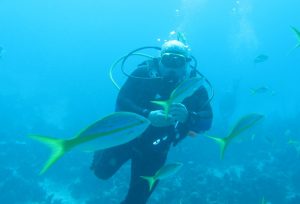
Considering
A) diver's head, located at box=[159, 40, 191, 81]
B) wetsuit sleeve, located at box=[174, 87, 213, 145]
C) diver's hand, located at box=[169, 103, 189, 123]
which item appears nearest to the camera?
diver's hand, located at box=[169, 103, 189, 123]

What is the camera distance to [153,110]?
203 inches

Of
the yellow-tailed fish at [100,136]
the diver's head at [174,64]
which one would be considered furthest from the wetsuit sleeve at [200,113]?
the yellow-tailed fish at [100,136]

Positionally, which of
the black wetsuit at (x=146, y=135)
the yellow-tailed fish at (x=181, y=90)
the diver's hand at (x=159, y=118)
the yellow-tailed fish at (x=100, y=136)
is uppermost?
the yellow-tailed fish at (x=100, y=136)

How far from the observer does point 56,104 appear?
30.9 meters

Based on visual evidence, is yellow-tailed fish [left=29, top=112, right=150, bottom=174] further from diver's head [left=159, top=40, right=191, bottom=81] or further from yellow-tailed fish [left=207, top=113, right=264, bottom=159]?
diver's head [left=159, top=40, right=191, bottom=81]

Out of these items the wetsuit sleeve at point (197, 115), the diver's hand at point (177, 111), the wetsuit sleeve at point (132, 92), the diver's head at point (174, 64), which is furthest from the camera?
the wetsuit sleeve at point (132, 92)

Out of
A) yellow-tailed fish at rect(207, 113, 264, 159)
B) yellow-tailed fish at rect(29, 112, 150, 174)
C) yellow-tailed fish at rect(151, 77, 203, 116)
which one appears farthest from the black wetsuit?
yellow-tailed fish at rect(29, 112, 150, 174)

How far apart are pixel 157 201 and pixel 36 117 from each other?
16579 mm

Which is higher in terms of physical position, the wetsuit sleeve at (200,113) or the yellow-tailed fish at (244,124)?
the yellow-tailed fish at (244,124)

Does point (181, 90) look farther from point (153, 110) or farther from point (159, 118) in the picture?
point (153, 110)

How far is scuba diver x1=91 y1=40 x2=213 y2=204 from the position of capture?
196 inches

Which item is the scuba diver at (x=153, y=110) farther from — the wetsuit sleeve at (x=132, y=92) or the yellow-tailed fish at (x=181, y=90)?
the yellow-tailed fish at (x=181, y=90)

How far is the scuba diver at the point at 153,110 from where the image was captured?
4984mm

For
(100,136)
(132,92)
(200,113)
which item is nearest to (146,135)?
(132,92)
